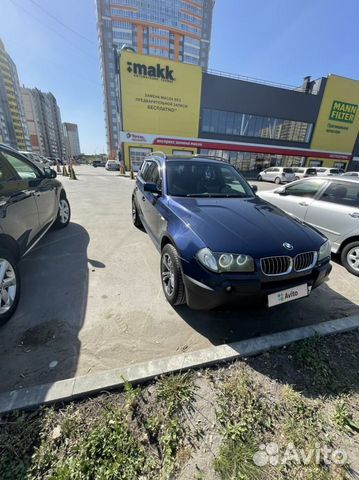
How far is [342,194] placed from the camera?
425 centimetres

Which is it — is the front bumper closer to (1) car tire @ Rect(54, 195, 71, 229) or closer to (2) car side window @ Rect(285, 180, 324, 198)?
(2) car side window @ Rect(285, 180, 324, 198)

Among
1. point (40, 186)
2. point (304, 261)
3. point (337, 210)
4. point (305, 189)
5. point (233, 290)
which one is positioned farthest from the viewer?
point (305, 189)

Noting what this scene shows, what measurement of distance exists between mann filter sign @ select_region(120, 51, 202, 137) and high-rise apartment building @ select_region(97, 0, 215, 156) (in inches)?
1556

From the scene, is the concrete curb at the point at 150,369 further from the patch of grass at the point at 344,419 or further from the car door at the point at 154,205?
the car door at the point at 154,205

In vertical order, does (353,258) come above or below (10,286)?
below

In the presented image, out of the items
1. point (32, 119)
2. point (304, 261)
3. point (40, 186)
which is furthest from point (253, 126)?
point (32, 119)

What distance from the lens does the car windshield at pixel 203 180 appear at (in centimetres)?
341

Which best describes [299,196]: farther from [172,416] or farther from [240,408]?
[172,416]

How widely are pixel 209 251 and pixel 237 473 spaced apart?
1503 mm

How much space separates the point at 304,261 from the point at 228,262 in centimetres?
88

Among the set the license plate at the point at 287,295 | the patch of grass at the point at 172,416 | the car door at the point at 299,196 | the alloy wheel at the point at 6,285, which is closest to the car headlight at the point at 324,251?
the license plate at the point at 287,295

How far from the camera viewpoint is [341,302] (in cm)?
318

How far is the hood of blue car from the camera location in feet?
7.19

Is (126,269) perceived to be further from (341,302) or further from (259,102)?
(259,102)
